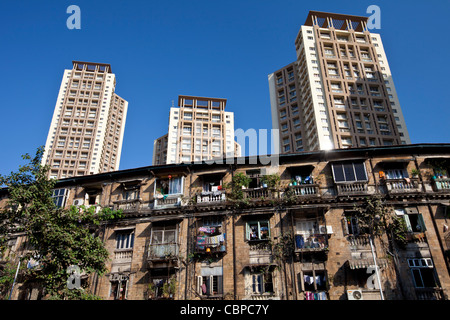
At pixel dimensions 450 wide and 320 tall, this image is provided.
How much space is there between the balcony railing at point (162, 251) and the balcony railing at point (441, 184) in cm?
1868

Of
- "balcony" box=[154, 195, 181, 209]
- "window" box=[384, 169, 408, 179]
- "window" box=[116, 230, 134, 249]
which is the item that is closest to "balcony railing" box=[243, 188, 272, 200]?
"balcony" box=[154, 195, 181, 209]

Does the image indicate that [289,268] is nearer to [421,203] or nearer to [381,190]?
[381,190]

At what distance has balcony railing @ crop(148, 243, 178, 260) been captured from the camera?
22.7m

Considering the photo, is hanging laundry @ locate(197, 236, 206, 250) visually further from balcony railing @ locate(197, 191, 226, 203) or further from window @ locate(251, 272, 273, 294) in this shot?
window @ locate(251, 272, 273, 294)

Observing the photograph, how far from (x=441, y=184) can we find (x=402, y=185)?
2.61 m

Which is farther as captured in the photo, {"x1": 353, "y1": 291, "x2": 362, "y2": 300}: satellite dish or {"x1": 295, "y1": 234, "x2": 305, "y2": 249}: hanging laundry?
{"x1": 295, "y1": 234, "x2": 305, "y2": 249}: hanging laundry

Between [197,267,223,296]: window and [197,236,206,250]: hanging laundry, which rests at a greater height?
[197,236,206,250]: hanging laundry

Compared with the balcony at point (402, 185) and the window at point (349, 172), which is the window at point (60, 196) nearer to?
the window at point (349, 172)

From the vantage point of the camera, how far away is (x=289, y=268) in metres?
21.7

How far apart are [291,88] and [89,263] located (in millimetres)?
65322

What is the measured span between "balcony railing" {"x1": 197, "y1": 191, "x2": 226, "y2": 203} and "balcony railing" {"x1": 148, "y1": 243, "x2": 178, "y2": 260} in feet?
12.7
